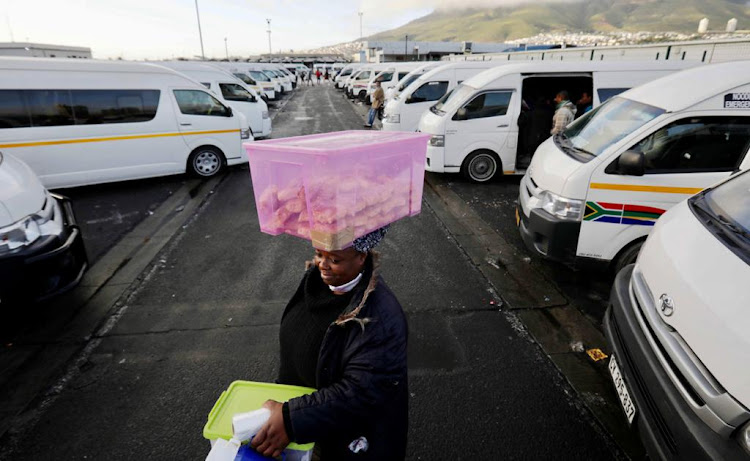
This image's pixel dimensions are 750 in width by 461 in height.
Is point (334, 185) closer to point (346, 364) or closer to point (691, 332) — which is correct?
point (346, 364)

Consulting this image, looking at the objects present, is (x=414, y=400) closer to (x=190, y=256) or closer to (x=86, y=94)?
(x=190, y=256)

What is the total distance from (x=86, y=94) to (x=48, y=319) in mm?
5147

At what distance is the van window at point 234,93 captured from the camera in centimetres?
1259

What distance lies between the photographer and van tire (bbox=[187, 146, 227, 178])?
28.6 feet

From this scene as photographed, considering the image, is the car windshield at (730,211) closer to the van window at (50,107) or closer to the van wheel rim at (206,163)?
the van wheel rim at (206,163)

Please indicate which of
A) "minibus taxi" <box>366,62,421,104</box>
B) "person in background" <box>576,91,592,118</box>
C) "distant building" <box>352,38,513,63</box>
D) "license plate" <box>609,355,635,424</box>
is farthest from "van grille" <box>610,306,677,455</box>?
"distant building" <box>352,38,513,63</box>

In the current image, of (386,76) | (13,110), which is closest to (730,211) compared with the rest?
(13,110)

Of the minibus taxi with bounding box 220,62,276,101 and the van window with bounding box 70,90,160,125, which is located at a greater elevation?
the minibus taxi with bounding box 220,62,276,101

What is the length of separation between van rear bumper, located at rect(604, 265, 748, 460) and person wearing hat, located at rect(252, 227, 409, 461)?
50.0 inches

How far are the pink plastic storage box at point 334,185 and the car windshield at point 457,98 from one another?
22.2 ft

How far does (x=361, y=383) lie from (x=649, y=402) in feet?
5.67

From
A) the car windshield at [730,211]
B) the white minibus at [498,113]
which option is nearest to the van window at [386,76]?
the white minibus at [498,113]

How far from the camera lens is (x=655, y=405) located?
2082 millimetres

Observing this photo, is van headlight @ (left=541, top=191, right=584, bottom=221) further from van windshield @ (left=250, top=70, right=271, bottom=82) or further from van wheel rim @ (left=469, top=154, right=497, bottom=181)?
van windshield @ (left=250, top=70, right=271, bottom=82)
